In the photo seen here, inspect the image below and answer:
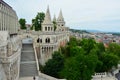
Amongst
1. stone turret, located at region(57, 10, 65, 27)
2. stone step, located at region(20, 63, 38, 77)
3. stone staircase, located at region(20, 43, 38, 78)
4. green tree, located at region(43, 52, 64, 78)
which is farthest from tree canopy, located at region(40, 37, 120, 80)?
stone turret, located at region(57, 10, 65, 27)

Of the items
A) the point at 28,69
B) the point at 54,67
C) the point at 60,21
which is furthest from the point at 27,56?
the point at 60,21

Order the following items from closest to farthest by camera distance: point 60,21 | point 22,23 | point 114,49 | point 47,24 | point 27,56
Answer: point 27,56 → point 47,24 → point 114,49 → point 60,21 → point 22,23

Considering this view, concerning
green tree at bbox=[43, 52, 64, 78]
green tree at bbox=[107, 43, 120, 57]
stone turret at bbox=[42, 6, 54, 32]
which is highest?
stone turret at bbox=[42, 6, 54, 32]

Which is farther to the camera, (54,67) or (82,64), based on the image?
(54,67)

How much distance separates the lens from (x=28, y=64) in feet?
130

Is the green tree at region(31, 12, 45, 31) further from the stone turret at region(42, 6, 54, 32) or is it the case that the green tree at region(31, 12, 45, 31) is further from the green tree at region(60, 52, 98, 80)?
the green tree at region(60, 52, 98, 80)

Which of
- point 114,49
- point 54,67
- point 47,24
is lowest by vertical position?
point 54,67

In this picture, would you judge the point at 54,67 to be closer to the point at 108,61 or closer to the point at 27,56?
the point at 27,56

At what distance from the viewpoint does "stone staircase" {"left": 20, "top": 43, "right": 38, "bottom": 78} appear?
36719mm

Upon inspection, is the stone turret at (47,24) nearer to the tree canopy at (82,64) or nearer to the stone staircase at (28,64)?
the stone staircase at (28,64)

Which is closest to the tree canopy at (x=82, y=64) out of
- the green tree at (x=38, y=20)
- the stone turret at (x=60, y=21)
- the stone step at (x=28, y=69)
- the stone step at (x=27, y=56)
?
the stone step at (x=27, y=56)

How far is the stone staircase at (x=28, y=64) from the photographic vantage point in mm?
36719

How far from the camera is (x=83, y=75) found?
3475cm

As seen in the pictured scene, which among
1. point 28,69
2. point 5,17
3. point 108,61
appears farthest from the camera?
point 108,61
